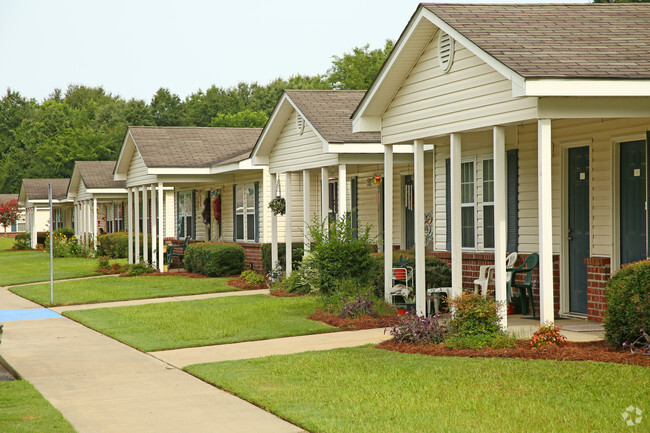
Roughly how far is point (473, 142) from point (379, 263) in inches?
113

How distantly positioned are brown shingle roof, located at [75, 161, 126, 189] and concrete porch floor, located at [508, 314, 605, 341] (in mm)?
29241

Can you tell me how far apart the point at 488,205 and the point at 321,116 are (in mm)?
5450

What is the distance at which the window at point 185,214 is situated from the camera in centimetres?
3159

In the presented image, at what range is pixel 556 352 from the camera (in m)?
8.94

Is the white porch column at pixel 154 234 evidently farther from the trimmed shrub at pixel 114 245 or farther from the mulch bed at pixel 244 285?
the trimmed shrub at pixel 114 245

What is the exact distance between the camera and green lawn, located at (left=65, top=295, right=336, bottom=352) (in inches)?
481

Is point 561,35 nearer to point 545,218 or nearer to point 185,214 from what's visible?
point 545,218

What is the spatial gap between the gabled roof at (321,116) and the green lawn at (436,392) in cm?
819

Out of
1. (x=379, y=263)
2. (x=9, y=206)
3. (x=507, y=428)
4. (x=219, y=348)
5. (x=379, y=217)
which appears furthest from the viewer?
(x=9, y=206)

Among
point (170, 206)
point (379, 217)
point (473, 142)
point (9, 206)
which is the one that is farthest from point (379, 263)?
point (9, 206)

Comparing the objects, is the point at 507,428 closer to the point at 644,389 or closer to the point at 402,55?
the point at 644,389

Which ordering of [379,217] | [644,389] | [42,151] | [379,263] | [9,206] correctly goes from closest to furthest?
[644,389]
[379,263]
[379,217]
[9,206]
[42,151]

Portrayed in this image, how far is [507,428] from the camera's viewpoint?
6219mm

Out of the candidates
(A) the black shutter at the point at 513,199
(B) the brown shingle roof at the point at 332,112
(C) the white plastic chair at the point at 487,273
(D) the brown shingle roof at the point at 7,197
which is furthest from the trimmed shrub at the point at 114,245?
(D) the brown shingle roof at the point at 7,197
